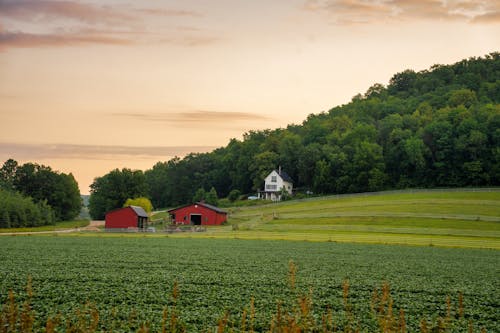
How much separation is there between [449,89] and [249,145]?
58.2m

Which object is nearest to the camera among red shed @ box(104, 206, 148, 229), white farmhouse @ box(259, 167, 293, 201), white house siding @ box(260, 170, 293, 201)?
red shed @ box(104, 206, 148, 229)

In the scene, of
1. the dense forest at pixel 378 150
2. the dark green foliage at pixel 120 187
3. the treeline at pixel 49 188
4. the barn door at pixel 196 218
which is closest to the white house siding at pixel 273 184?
the dense forest at pixel 378 150

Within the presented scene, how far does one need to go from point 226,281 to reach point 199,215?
230 ft

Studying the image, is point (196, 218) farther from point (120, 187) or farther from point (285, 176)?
point (285, 176)

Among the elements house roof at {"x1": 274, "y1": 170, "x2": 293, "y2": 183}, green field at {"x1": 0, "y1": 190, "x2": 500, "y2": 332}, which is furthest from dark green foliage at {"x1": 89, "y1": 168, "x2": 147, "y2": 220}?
green field at {"x1": 0, "y1": 190, "x2": 500, "y2": 332}

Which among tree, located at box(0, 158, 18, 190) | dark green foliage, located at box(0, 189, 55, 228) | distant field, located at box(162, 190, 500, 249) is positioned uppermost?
tree, located at box(0, 158, 18, 190)

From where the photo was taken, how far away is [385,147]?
→ 427 feet

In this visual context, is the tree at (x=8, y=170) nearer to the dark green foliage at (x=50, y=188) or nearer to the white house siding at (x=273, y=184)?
the dark green foliage at (x=50, y=188)

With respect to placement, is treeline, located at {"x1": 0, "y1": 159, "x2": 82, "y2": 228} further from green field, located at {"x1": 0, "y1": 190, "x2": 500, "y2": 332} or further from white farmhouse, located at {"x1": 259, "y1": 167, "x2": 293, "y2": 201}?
green field, located at {"x1": 0, "y1": 190, "x2": 500, "y2": 332}

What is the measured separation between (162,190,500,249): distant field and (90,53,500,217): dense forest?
1151 centimetres

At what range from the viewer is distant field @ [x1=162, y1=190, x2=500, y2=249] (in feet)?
216

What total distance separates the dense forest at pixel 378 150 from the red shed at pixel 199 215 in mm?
32933

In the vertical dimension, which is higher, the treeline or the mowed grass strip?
the treeline

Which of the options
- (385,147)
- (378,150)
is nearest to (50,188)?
(378,150)
